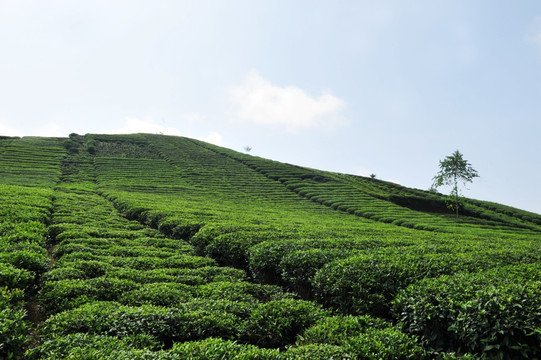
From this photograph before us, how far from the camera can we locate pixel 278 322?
26.6 ft

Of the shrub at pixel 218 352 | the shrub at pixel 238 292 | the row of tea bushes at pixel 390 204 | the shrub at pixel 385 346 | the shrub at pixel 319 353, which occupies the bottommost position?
the shrub at pixel 238 292

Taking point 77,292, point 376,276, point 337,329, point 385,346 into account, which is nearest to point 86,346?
point 77,292

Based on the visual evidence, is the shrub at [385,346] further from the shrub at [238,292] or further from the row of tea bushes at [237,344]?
the shrub at [238,292]

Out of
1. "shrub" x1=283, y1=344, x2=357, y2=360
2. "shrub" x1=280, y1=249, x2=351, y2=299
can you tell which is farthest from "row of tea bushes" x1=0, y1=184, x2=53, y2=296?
"shrub" x1=280, y1=249, x2=351, y2=299

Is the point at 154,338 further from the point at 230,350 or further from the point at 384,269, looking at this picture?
the point at 384,269

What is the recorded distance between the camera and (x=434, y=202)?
182 feet

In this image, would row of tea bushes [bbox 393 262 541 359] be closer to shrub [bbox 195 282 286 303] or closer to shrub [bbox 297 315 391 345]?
shrub [bbox 297 315 391 345]

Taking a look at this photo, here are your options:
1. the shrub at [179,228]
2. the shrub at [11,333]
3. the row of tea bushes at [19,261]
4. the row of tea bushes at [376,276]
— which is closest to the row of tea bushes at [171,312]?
the shrub at [11,333]

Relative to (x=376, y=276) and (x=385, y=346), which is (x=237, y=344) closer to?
(x=385, y=346)

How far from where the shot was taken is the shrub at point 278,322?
7754 millimetres

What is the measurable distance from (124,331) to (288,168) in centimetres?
6212

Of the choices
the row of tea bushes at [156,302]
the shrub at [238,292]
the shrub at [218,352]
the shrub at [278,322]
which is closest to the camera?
the shrub at [218,352]

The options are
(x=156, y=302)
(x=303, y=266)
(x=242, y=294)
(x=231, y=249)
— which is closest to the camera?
(x=156, y=302)

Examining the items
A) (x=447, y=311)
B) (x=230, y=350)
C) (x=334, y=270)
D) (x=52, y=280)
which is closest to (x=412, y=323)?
(x=447, y=311)
